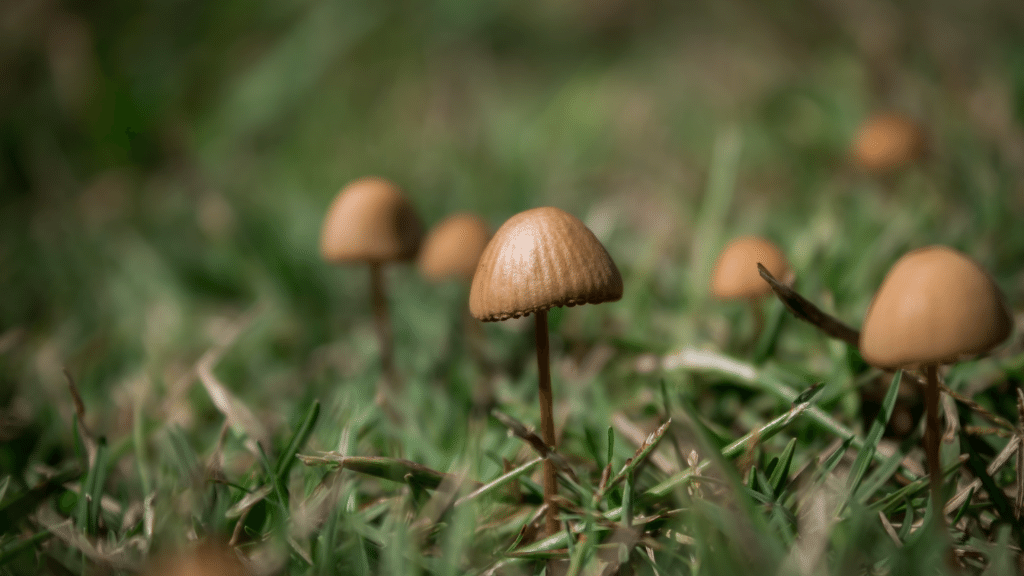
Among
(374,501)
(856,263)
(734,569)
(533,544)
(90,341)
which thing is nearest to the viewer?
(734,569)

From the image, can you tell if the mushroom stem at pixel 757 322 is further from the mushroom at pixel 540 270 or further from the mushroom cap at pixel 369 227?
the mushroom cap at pixel 369 227

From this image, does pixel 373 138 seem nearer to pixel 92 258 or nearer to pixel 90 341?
pixel 92 258

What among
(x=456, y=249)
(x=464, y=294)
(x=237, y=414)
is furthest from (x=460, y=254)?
(x=237, y=414)

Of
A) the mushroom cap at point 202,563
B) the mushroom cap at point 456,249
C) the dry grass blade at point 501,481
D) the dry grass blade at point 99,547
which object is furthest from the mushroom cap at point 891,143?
the dry grass blade at point 99,547

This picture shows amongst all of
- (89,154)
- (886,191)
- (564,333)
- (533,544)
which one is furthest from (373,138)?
(533,544)

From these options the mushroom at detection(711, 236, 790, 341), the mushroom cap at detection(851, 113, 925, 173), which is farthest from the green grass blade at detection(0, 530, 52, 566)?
the mushroom cap at detection(851, 113, 925, 173)

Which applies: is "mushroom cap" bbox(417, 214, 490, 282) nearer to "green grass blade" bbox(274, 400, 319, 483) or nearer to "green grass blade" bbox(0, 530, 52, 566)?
"green grass blade" bbox(274, 400, 319, 483)
